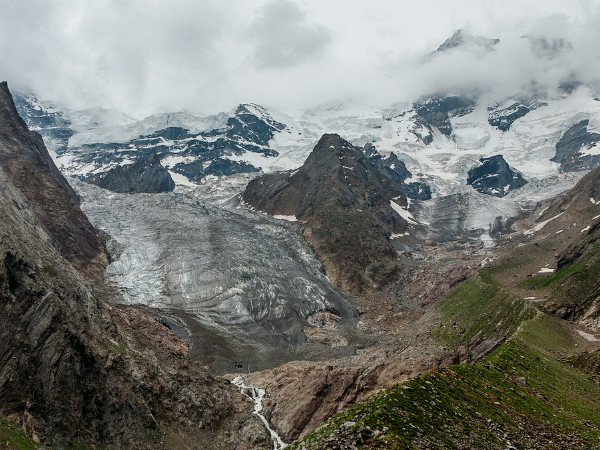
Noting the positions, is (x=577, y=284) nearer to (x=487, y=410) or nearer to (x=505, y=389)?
(x=505, y=389)

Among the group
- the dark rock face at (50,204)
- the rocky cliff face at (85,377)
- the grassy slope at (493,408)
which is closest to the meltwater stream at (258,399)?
the rocky cliff face at (85,377)

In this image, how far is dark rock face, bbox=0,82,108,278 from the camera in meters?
142

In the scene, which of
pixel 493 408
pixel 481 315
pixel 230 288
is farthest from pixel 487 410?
pixel 230 288

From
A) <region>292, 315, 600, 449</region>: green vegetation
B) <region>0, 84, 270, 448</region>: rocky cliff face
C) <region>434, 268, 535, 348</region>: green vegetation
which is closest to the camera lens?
<region>292, 315, 600, 449</region>: green vegetation

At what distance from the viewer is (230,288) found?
13712 centimetres

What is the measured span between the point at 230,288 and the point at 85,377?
79.6 metres

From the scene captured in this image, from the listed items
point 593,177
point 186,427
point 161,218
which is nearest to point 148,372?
point 186,427

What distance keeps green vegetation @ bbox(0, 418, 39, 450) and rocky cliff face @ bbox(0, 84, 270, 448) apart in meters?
7.79

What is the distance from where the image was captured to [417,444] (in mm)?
18781

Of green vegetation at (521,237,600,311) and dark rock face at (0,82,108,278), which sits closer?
green vegetation at (521,237,600,311)

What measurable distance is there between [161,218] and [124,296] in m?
71.1

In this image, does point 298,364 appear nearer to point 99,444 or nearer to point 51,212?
A: point 99,444

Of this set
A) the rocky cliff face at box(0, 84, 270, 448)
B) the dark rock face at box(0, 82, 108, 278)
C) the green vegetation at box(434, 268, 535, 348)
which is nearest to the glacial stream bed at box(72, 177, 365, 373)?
the dark rock face at box(0, 82, 108, 278)

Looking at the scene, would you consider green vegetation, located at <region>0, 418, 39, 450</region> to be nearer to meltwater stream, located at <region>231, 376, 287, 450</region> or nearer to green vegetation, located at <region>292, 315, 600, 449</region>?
green vegetation, located at <region>292, 315, 600, 449</region>
